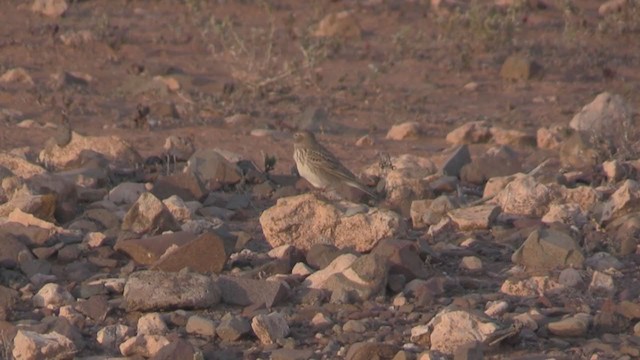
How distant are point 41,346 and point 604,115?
6.61m

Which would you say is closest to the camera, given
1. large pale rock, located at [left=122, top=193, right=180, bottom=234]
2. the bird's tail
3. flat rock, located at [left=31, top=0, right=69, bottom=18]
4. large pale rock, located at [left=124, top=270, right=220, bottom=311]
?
large pale rock, located at [left=124, top=270, right=220, bottom=311]

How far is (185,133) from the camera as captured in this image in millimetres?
10969

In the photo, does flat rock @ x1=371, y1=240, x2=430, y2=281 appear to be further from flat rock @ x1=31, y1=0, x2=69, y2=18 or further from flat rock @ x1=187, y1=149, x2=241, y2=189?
flat rock @ x1=31, y1=0, x2=69, y2=18

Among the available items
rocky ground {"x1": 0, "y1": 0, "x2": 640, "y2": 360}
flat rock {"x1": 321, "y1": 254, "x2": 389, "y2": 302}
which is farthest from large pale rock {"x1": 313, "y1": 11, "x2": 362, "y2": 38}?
flat rock {"x1": 321, "y1": 254, "x2": 389, "y2": 302}

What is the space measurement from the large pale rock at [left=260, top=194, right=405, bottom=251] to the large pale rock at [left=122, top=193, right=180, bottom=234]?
0.57 meters

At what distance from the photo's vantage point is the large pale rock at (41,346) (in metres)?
5.43

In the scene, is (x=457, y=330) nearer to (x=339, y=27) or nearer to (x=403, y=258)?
(x=403, y=258)

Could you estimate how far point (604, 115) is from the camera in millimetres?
11141

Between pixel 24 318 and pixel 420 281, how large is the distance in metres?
1.66

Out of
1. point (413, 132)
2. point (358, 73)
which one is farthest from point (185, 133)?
point (358, 73)

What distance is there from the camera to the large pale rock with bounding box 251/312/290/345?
5668mm

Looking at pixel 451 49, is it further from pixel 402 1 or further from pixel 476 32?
pixel 402 1

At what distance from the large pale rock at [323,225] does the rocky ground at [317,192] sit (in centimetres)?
1

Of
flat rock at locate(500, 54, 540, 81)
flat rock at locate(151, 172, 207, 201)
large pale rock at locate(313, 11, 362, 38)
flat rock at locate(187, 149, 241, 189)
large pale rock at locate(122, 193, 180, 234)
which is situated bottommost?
flat rock at locate(500, 54, 540, 81)
